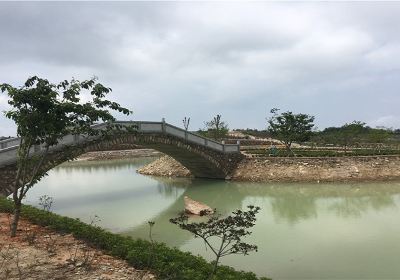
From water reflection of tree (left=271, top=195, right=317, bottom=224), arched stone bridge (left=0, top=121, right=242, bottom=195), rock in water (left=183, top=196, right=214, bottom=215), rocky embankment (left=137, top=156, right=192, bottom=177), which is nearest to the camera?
water reflection of tree (left=271, top=195, right=317, bottom=224)

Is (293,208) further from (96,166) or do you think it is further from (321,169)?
(96,166)

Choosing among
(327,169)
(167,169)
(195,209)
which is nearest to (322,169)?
(327,169)

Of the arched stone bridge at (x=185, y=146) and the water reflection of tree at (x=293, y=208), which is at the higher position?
the arched stone bridge at (x=185, y=146)

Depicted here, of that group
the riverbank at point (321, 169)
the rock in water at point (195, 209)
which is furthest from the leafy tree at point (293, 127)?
the rock in water at point (195, 209)

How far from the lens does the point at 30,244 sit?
11.0 meters

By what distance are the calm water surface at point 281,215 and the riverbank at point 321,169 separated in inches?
67.9

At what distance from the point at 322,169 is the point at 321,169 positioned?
0.25 ft

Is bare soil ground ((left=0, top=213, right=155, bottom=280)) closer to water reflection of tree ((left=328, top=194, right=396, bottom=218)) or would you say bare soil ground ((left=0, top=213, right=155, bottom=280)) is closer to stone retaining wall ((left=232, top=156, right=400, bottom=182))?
water reflection of tree ((left=328, top=194, right=396, bottom=218))

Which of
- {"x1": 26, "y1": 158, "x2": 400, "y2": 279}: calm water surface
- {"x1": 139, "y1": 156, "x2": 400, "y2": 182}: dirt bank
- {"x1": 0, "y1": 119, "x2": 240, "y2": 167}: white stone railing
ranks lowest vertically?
{"x1": 26, "y1": 158, "x2": 400, "y2": 279}: calm water surface

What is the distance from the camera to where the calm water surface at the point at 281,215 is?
40.1ft

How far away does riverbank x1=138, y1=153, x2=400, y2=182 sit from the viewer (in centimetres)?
3117

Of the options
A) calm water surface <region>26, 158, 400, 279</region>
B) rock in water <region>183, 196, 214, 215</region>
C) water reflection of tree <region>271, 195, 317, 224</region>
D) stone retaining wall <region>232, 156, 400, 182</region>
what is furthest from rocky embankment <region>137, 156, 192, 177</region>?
rock in water <region>183, 196, 214, 215</region>

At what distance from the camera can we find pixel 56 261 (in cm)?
967

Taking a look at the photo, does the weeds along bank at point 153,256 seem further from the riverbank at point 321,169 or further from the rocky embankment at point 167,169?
the rocky embankment at point 167,169
